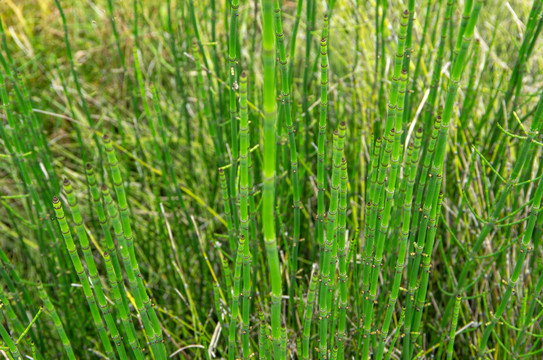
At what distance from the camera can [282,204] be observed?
5.12ft

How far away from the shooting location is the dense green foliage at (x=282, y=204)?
36.5 inches

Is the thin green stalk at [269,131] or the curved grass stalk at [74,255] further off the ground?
the thin green stalk at [269,131]

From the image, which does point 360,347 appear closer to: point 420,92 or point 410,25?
point 410,25

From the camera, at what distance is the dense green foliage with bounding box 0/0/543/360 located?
3.05 ft

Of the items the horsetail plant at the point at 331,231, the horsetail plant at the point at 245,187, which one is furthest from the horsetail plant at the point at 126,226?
the horsetail plant at the point at 331,231

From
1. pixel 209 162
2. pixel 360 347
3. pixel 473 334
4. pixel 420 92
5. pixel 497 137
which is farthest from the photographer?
pixel 209 162

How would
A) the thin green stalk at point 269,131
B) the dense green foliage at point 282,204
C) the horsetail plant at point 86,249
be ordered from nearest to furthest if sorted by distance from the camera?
the thin green stalk at point 269,131
the horsetail plant at point 86,249
the dense green foliage at point 282,204

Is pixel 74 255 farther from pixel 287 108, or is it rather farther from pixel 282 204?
pixel 282 204

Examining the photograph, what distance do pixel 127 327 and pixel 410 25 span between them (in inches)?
34.9

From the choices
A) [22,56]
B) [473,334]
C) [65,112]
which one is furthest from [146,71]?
[473,334]

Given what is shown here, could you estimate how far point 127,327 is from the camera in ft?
3.13

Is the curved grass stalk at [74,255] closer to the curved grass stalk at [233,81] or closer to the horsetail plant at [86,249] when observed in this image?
the horsetail plant at [86,249]

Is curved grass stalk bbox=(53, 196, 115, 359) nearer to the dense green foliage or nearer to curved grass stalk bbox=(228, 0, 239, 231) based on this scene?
the dense green foliage

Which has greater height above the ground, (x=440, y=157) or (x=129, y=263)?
(x=440, y=157)
